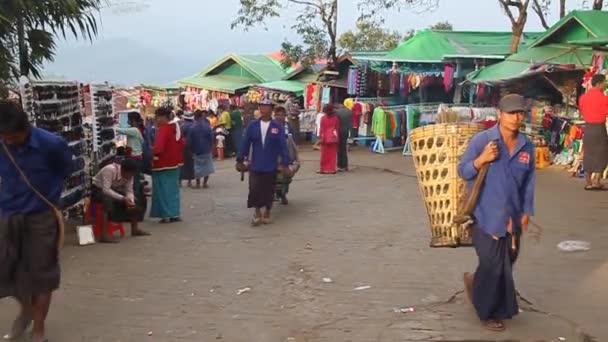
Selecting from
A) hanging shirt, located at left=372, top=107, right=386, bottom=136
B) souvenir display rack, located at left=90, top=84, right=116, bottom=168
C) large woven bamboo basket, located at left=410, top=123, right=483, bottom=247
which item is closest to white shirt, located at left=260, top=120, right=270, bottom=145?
souvenir display rack, located at left=90, top=84, right=116, bottom=168

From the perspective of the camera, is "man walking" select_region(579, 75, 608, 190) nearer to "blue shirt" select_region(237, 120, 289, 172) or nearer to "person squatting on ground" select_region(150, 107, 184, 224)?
"blue shirt" select_region(237, 120, 289, 172)

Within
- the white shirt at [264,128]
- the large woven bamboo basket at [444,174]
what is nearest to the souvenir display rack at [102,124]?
the white shirt at [264,128]

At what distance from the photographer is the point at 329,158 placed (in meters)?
16.5

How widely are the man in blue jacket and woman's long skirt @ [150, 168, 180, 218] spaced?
3.13ft

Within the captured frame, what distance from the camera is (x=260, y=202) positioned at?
996cm

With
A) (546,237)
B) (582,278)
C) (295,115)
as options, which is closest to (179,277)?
(582,278)

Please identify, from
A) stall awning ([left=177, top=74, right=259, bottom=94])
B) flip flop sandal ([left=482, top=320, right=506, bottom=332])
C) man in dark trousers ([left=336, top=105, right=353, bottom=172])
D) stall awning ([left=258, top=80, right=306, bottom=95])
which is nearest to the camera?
flip flop sandal ([left=482, top=320, right=506, bottom=332])

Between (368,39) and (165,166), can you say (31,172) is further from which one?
(368,39)

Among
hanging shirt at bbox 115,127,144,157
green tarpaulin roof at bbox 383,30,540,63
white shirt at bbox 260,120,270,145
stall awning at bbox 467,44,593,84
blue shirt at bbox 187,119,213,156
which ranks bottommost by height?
blue shirt at bbox 187,119,213,156

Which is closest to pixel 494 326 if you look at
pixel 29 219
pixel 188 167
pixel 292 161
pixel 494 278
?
pixel 494 278

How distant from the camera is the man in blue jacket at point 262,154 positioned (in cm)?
987

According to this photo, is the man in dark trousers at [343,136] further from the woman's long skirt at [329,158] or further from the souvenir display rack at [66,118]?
the souvenir display rack at [66,118]

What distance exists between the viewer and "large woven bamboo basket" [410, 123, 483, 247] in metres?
5.57

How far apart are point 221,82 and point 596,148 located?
20933mm
